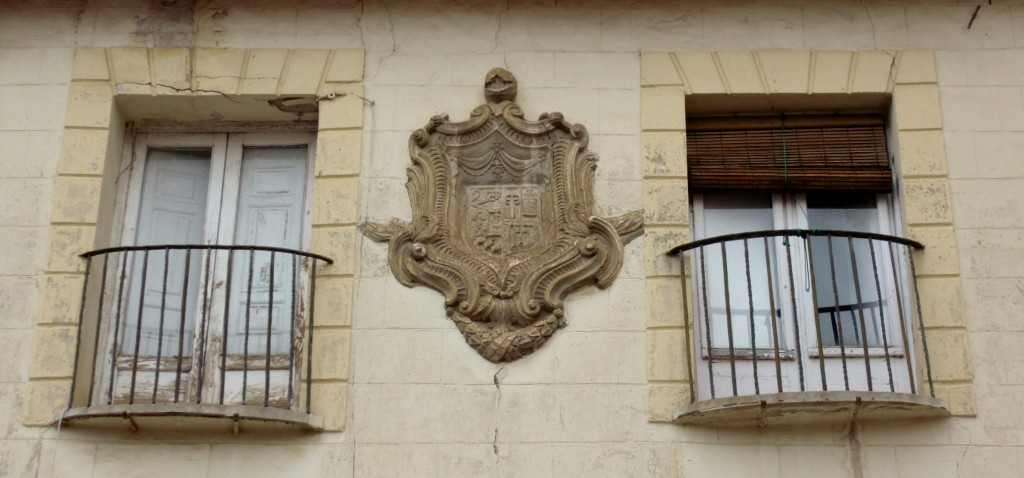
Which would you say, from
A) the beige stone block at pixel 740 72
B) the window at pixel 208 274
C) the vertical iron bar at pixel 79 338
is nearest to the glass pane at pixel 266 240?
the window at pixel 208 274

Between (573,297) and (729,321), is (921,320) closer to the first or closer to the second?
(729,321)

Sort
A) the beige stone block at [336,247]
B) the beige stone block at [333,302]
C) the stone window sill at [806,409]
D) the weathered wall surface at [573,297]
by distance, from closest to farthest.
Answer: the stone window sill at [806,409] → the weathered wall surface at [573,297] → the beige stone block at [333,302] → the beige stone block at [336,247]

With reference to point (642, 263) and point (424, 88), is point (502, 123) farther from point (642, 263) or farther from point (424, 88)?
point (642, 263)

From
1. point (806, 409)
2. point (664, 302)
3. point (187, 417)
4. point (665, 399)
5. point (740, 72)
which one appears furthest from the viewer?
point (740, 72)

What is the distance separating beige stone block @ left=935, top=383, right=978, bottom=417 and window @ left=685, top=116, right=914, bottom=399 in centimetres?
19

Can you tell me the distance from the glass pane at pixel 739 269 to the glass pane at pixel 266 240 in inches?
101

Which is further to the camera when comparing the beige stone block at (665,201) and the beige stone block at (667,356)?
the beige stone block at (665,201)

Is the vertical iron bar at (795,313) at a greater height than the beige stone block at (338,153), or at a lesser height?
lesser

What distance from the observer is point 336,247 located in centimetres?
756

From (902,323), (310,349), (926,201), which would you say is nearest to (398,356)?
(310,349)

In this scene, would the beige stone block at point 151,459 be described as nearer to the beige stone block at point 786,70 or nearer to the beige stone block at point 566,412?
the beige stone block at point 566,412

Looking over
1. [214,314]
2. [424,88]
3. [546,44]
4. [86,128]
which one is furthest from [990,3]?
[86,128]

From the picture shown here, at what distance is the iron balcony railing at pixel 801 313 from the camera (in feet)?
23.7

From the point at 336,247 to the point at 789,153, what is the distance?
9.51 ft
